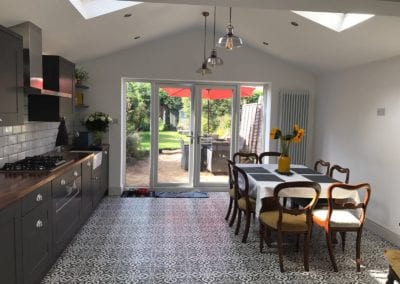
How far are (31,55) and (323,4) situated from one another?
267 centimetres

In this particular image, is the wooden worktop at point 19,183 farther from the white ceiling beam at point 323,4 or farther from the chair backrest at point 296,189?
the chair backrest at point 296,189

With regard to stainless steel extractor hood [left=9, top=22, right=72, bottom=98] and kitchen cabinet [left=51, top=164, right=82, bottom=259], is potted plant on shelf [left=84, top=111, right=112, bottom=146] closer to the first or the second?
kitchen cabinet [left=51, top=164, right=82, bottom=259]

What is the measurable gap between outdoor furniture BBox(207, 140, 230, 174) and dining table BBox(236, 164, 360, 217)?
1.74m

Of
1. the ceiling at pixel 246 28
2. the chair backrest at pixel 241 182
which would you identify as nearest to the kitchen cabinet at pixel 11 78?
the ceiling at pixel 246 28

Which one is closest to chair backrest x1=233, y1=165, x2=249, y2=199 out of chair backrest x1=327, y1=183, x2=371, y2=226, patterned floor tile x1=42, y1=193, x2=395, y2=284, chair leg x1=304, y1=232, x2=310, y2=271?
patterned floor tile x1=42, y1=193, x2=395, y2=284

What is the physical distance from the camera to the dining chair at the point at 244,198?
147 inches

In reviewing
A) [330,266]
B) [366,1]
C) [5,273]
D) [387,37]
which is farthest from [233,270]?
[387,37]

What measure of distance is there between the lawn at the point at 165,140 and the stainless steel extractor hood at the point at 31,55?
2913 millimetres

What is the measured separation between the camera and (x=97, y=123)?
5.43m

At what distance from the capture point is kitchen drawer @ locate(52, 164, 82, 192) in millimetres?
3039

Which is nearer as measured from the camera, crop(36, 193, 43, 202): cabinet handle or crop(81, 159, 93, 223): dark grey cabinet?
crop(36, 193, 43, 202): cabinet handle

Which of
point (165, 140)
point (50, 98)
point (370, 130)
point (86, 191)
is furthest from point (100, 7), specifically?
point (370, 130)

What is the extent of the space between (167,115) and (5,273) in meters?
4.34

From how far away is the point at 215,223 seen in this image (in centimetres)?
452
